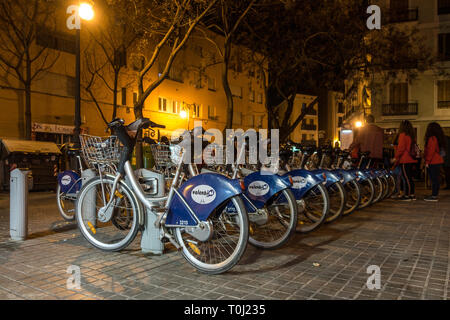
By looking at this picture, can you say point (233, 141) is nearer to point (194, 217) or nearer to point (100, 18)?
→ point (194, 217)

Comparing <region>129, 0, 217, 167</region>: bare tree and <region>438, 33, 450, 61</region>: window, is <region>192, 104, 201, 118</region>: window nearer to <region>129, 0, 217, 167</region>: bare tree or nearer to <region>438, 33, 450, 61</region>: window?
<region>129, 0, 217, 167</region>: bare tree

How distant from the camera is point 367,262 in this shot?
445 cm

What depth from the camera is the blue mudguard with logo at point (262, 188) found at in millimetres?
4926

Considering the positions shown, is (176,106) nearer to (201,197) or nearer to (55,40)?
(55,40)

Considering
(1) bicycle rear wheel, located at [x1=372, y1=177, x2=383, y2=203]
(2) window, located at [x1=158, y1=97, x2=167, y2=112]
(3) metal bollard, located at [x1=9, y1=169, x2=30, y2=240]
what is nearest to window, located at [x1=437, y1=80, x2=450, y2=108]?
(2) window, located at [x1=158, y1=97, x2=167, y2=112]

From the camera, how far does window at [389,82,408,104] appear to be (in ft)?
106

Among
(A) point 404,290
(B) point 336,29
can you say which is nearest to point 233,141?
(A) point 404,290

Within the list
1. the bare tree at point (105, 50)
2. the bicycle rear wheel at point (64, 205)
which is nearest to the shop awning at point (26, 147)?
the bare tree at point (105, 50)

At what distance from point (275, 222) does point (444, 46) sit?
31125mm

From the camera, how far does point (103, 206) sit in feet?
15.9

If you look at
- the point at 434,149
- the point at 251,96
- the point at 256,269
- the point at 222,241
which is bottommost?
the point at 256,269

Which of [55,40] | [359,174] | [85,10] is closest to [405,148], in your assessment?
[359,174]

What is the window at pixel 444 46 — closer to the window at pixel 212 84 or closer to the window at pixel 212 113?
the window at pixel 212 84

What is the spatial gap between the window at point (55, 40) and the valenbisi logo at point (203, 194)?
18319 mm
